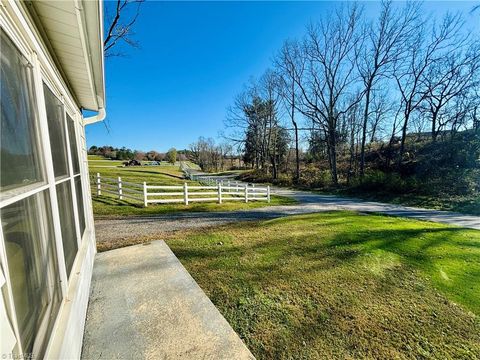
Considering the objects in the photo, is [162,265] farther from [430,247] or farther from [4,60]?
[430,247]

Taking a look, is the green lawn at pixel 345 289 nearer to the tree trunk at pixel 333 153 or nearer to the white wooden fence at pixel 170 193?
the white wooden fence at pixel 170 193

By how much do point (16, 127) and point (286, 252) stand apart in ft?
13.3

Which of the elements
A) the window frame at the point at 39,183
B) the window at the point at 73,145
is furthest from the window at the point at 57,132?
the window at the point at 73,145

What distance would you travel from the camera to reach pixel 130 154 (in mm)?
57719

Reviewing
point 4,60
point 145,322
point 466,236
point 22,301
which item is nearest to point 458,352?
point 145,322

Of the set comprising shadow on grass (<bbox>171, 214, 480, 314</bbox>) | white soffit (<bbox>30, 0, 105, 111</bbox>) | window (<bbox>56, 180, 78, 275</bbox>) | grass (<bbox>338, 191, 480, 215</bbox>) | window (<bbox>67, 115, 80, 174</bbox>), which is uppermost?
white soffit (<bbox>30, 0, 105, 111</bbox>)

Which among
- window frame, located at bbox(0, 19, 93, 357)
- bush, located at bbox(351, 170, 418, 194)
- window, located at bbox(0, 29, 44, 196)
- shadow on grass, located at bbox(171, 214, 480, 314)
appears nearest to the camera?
window frame, located at bbox(0, 19, 93, 357)

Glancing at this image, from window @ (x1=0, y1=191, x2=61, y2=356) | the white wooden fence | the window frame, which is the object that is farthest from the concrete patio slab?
the white wooden fence

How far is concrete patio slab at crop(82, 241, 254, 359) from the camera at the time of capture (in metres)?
1.84

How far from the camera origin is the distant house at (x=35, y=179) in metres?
0.93

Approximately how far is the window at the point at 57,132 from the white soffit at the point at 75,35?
1.46 ft

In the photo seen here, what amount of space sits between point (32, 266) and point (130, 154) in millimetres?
63312

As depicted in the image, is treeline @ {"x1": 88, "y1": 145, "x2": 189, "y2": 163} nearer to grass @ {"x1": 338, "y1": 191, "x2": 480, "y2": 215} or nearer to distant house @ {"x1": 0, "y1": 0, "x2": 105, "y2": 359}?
grass @ {"x1": 338, "y1": 191, "x2": 480, "y2": 215}

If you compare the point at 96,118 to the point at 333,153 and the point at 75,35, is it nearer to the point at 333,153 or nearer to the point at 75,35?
the point at 75,35
